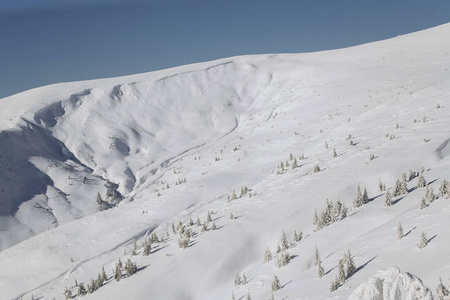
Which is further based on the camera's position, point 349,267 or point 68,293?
point 68,293

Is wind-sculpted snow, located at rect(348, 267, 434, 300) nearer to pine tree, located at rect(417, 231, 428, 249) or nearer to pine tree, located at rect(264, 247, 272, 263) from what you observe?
pine tree, located at rect(417, 231, 428, 249)

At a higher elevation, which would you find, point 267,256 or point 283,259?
point 283,259

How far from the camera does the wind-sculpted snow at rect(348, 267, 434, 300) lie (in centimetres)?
586

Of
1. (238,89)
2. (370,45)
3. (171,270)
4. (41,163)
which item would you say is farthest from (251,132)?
(370,45)

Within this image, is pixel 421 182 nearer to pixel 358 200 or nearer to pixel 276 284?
pixel 358 200

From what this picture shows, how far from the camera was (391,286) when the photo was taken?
597 cm

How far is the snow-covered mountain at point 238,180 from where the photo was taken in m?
19.2

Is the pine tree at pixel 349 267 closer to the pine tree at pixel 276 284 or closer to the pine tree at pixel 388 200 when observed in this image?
the pine tree at pixel 276 284

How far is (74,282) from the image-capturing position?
1008 inches

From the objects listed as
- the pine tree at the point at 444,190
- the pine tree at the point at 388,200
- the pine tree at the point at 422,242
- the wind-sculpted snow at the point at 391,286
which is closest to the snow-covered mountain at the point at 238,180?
the wind-sculpted snow at the point at 391,286

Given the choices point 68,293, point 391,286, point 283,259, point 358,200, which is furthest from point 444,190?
point 68,293

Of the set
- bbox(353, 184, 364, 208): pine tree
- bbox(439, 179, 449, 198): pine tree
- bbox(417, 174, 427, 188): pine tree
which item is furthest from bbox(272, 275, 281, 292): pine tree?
bbox(417, 174, 427, 188): pine tree

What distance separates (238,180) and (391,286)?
100ft

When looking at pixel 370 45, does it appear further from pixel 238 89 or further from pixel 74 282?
pixel 74 282
